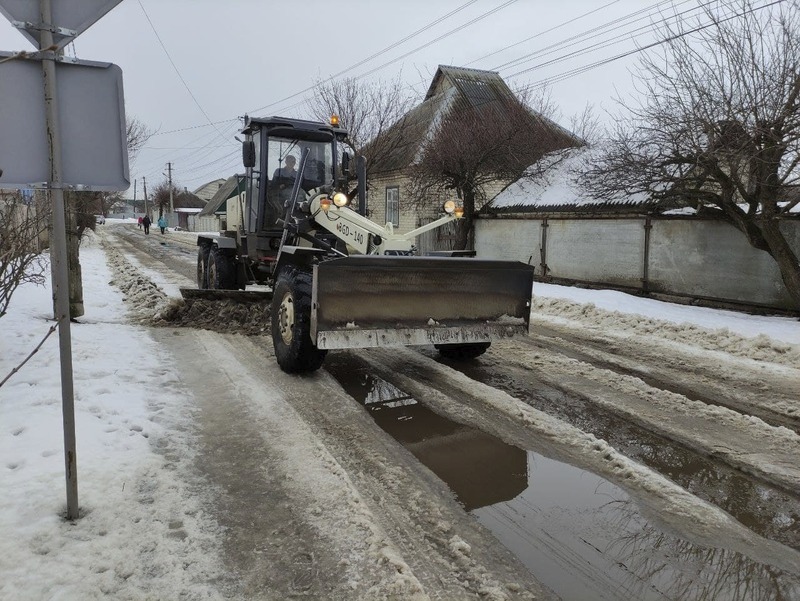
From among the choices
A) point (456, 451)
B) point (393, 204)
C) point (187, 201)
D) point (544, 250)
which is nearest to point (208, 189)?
point (187, 201)

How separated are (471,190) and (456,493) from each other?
15384 mm

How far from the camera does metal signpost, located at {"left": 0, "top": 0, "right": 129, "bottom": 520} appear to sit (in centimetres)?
259

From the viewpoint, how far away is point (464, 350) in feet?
22.5

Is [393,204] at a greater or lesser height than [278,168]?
greater

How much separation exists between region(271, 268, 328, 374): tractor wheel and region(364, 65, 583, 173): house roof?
49.7 ft

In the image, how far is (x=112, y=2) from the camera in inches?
107

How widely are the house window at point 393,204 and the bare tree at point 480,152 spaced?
4665mm

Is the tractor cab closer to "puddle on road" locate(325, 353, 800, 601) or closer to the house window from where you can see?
"puddle on road" locate(325, 353, 800, 601)

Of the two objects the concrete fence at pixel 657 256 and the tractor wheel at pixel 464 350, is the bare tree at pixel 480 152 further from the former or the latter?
the tractor wheel at pixel 464 350

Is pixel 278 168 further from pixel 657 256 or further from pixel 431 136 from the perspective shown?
pixel 431 136

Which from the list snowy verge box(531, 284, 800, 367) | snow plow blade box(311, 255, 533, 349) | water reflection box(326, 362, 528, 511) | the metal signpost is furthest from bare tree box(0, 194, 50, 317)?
snowy verge box(531, 284, 800, 367)

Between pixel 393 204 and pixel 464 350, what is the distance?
1898 cm

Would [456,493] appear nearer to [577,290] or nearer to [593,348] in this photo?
[593,348]

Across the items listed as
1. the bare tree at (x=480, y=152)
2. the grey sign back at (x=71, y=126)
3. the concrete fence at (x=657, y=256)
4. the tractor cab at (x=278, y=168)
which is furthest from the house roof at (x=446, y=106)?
the grey sign back at (x=71, y=126)
